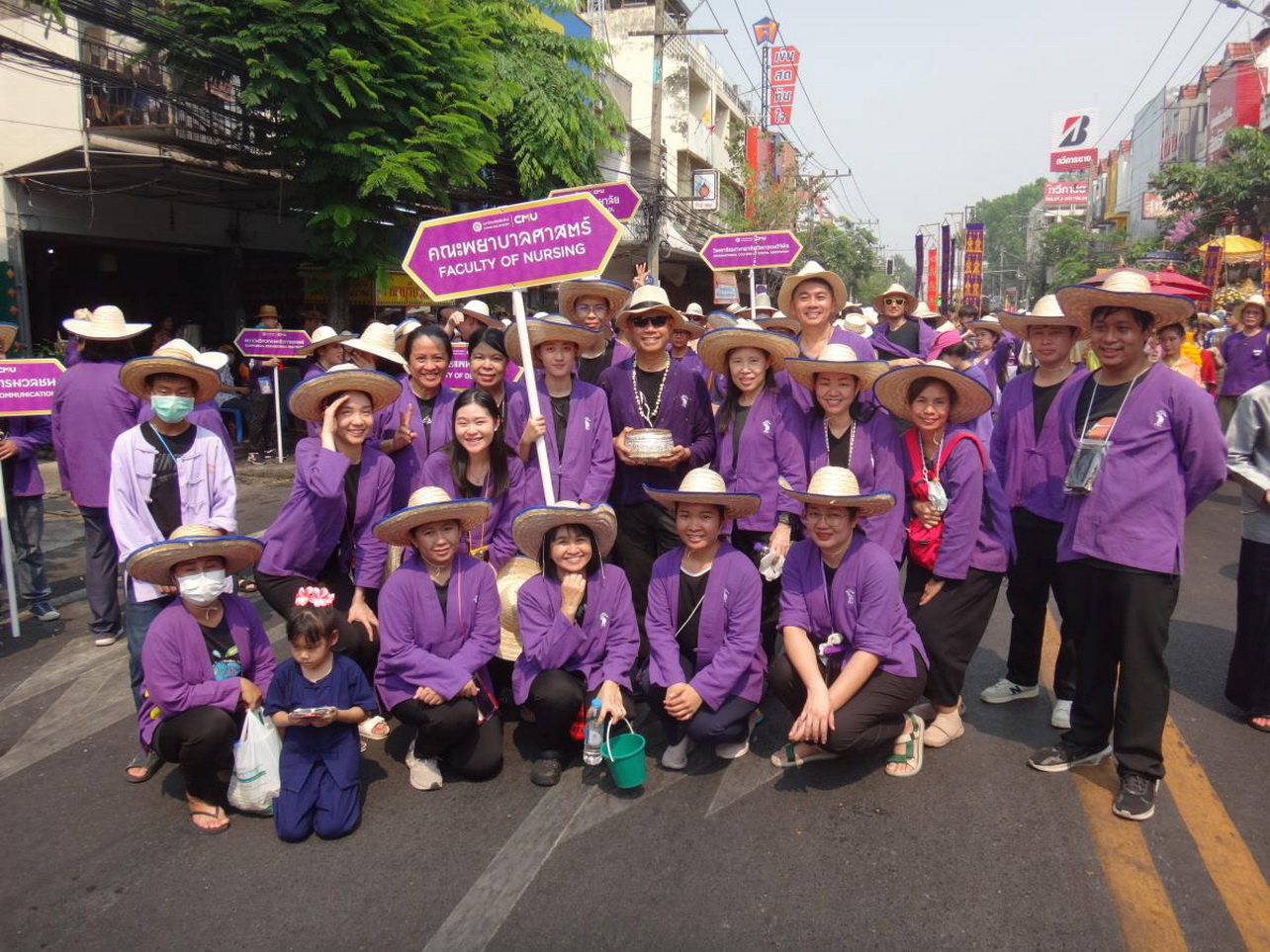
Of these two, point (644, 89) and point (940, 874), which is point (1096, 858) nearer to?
point (940, 874)

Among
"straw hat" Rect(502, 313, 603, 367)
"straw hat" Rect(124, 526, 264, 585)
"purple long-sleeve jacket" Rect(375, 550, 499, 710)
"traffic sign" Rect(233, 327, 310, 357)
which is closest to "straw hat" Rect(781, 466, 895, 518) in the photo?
"purple long-sleeve jacket" Rect(375, 550, 499, 710)

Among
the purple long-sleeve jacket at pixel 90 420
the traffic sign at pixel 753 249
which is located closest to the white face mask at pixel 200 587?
the purple long-sleeve jacket at pixel 90 420

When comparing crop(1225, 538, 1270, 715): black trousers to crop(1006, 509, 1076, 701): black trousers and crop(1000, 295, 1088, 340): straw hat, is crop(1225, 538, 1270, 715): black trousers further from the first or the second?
Result: crop(1000, 295, 1088, 340): straw hat

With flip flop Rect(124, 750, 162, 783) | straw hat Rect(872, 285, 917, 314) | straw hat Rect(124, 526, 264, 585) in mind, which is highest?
straw hat Rect(872, 285, 917, 314)

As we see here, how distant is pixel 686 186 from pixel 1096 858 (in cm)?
3533

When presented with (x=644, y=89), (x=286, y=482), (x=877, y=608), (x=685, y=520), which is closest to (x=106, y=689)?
(x=685, y=520)

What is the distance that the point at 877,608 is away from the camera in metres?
3.77

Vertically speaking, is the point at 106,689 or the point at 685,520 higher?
the point at 685,520

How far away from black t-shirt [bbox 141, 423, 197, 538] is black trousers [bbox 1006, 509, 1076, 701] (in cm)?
410

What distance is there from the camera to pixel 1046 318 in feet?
14.5

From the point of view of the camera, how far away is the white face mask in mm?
3648

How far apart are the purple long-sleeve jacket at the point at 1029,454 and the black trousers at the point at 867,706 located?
109cm

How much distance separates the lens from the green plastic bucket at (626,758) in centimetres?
362

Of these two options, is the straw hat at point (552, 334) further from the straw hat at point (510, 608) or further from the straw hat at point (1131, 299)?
the straw hat at point (1131, 299)
